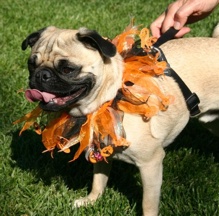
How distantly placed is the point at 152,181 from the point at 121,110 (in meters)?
0.47

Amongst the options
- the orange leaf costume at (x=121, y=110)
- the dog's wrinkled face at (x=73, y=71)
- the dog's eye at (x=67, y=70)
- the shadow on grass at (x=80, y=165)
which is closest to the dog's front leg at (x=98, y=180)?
the shadow on grass at (x=80, y=165)

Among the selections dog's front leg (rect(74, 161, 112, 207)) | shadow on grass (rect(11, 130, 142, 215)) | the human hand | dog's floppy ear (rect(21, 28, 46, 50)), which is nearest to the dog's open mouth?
dog's floppy ear (rect(21, 28, 46, 50))

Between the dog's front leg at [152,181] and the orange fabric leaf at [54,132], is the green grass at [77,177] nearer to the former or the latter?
the dog's front leg at [152,181]

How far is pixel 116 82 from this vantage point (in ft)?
8.88

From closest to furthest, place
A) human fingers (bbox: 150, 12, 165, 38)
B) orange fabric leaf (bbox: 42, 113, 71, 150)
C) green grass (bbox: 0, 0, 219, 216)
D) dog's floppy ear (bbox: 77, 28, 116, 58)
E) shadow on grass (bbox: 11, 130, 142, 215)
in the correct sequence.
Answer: dog's floppy ear (bbox: 77, 28, 116, 58) → orange fabric leaf (bbox: 42, 113, 71, 150) → green grass (bbox: 0, 0, 219, 216) → shadow on grass (bbox: 11, 130, 142, 215) → human fingers (bbox: 150, 12, 165, 38)

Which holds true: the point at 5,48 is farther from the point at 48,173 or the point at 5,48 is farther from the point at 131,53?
the point at 131,53

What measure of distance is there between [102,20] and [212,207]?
380cm

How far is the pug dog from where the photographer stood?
257 cm

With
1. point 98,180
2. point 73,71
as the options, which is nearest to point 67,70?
point 73,71

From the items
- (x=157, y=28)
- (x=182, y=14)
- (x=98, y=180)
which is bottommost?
(x=98, y=180)

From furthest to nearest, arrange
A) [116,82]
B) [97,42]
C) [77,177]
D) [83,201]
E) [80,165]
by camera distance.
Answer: [80,165] < [77,177] < [83,201] < [116,82] < [97,42]

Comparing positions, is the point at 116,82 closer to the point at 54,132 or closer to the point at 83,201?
the point at 54,132

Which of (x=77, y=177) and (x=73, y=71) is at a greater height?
(x=73, y=71)

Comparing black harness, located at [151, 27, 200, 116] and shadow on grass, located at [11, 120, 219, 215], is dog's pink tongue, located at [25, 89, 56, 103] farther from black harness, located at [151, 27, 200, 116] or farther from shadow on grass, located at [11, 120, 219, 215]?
shadow on grass, located at [11, 120, 219, 215]
